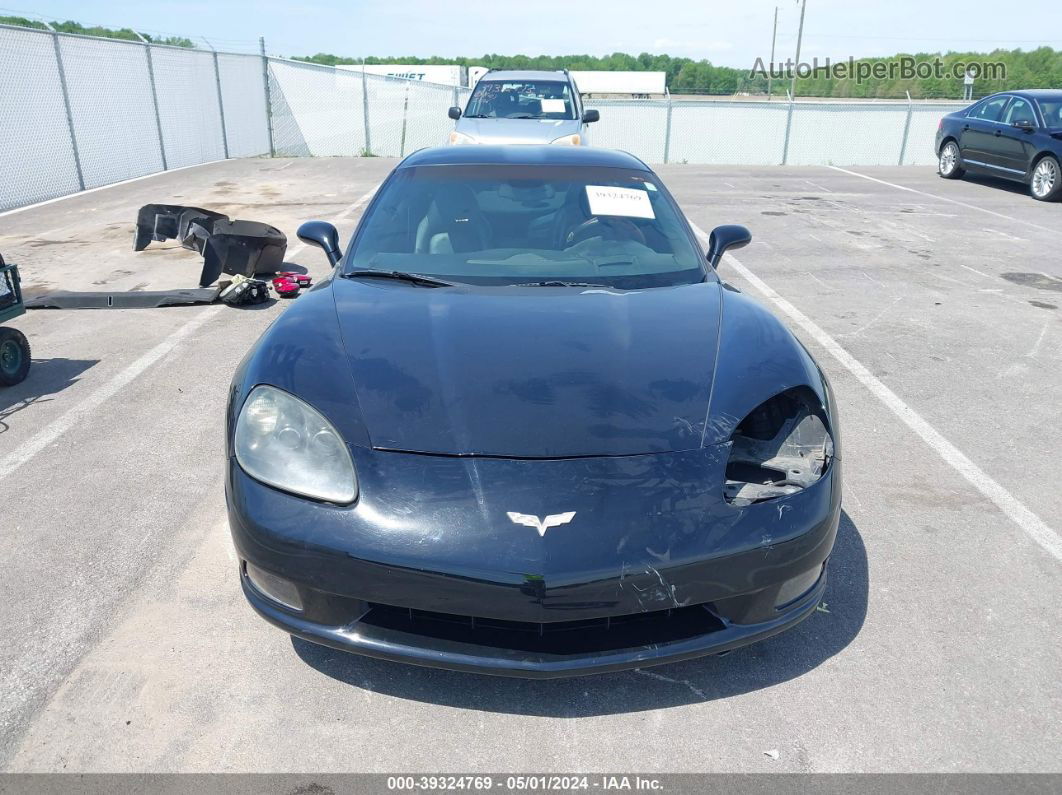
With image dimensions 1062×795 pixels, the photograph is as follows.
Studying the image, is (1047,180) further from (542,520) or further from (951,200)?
(542,520)

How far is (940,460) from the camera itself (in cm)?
393

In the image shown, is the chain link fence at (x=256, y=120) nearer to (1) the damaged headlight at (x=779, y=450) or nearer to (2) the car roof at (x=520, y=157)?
(2) the car roof at (x=520, y=157)

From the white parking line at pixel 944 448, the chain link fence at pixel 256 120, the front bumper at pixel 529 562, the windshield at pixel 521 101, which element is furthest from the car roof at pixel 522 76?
the front bumper at pixel 529 562

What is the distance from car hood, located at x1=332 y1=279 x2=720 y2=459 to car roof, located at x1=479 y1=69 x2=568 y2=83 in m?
9.93

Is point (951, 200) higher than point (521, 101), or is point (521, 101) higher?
point (521, 101)

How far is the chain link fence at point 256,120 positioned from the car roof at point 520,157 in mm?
10266

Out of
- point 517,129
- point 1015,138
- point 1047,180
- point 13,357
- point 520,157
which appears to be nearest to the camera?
point 520,157

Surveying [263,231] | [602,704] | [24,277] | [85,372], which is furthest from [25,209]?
[602,704]

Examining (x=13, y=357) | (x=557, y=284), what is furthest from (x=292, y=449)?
(x=13, y=357)

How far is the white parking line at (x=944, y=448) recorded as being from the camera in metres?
3.30

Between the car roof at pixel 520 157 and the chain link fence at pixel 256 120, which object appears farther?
the chain link fence at pixel 256 120

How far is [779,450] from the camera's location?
7.85 feet

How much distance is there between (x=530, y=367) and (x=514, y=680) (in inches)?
38.1

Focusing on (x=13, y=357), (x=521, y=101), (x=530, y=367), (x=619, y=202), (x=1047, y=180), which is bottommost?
(x=13, y=357)
